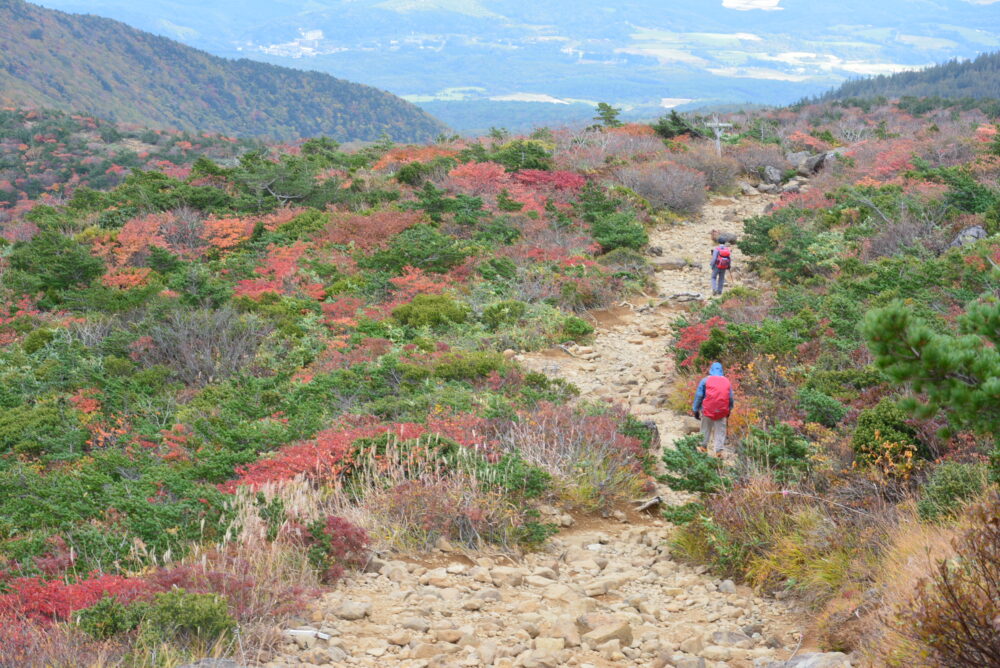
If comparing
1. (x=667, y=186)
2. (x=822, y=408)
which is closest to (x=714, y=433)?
(x=822, y=408)

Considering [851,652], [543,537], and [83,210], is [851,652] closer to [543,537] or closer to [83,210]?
[543,537]

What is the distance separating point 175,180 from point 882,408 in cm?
1798

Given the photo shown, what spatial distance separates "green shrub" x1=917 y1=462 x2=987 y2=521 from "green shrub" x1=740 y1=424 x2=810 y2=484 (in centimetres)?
114

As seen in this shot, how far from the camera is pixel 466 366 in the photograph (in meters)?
8.91

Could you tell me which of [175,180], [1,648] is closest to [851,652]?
[1,648]

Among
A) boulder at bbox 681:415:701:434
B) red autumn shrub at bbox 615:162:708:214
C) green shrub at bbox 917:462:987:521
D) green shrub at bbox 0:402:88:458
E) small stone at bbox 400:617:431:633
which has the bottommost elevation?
green shrub at bbox 0:402:88:458

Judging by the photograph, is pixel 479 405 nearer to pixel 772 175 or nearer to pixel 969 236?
pixel 969 236

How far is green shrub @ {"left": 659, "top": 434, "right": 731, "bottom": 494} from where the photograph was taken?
5672 millimetres

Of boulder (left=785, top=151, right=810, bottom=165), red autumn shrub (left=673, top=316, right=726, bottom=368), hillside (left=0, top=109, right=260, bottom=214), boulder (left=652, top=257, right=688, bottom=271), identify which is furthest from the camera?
hillside (left=0, top=109, right=260, bottom=214)

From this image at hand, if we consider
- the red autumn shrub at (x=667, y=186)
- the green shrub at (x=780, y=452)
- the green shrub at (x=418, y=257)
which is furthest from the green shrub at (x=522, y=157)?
the green shrub at (x=780, y=452)

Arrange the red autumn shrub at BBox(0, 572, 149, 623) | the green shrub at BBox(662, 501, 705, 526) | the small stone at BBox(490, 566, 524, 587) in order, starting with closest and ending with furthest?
the red autumn shrub at BBox(0, 572, 149, 623) → the small stone at BBox(490, 566, 524, 587) → the green shrub at BBox(662, 501, 705, 526)

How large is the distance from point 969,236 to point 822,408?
23.8 feet

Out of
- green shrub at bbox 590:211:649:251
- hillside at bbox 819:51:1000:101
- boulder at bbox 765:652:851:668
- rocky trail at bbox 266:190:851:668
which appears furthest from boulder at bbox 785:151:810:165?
hillside at bbox 819:51:1000:101

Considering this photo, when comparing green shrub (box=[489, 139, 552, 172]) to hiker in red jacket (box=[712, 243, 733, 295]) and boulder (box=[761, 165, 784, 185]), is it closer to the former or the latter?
boulder (box=[761, 165, 784, 185])
